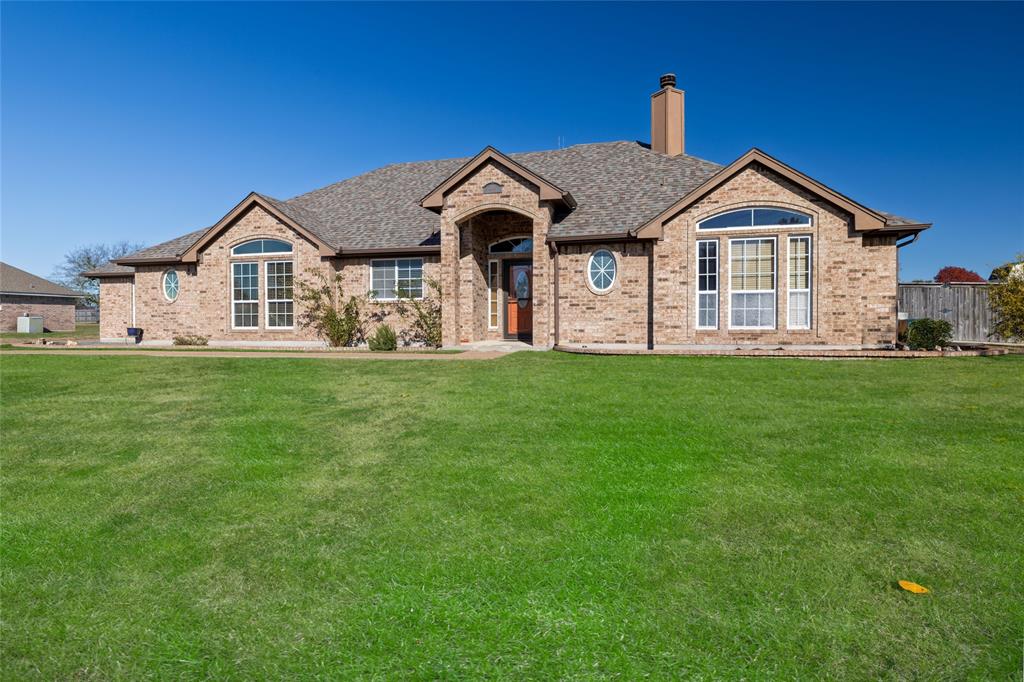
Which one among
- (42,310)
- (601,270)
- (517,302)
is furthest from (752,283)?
(42,310)

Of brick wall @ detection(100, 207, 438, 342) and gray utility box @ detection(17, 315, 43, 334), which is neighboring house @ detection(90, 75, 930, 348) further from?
gray utility box @ detection(17, 315, 43, 334)

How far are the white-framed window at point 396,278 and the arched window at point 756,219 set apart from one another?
29.2 ft

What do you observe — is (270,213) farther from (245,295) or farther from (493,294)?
(493,294)

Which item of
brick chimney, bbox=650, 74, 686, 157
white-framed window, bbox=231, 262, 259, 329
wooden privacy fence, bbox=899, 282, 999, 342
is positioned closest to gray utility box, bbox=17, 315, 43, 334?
white-framed window, bbox=231, 262, 259, 329

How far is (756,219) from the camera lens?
15258mm

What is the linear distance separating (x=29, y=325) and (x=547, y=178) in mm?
33721

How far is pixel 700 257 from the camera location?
1571cm

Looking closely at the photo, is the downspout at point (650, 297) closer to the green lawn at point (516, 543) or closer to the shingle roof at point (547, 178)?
the shingle roof at point (547, 178)

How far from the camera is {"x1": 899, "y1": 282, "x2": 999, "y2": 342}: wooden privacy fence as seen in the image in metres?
19.4

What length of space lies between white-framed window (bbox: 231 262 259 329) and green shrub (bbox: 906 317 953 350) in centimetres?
1968

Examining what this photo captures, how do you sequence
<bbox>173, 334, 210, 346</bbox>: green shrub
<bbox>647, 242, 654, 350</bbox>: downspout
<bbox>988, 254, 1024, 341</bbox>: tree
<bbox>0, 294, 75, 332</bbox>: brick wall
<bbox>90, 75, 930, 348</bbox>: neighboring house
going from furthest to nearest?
Answer: 1. <bbox>0, 294, 75, 332</bbox>: brick wall
2. <bbox>173, 334, 210, 346</bbox>: green shrub
3. <bbox>647, 242, 654, 350</bbox>: downspout
4. <bbox>988, 254, 1024, 341</bbox>: tree
5. <bbox>90, 75, 930, 348</bbox>: neighboring house

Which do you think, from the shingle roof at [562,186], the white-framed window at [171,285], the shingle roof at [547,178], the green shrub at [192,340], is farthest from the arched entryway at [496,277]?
the white-framed window at [171,285]

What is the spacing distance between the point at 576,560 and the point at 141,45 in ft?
52.8

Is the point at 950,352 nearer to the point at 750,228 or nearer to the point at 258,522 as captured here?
the point at 750,228
